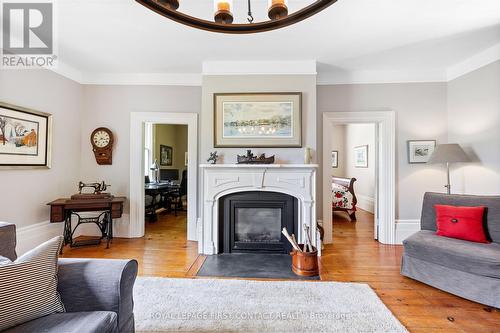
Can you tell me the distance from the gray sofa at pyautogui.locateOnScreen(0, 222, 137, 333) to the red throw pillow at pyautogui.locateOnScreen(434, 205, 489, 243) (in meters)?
2.97

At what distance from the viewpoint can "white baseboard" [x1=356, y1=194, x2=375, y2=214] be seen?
5.83m

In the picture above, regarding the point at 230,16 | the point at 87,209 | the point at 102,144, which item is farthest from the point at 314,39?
the point at 87,209

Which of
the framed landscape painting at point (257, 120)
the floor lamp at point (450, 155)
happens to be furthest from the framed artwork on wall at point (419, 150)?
the framed landscape painting at point (257, 120)

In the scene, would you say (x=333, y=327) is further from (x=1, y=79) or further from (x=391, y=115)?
(x=1, y=79)

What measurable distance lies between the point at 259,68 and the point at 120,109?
2.34 metres

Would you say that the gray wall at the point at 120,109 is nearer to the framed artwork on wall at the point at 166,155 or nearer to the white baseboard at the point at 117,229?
the white baseboard at the point at 117,229

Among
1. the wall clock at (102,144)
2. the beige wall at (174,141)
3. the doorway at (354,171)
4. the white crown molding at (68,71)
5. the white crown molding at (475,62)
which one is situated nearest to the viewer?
the white crown molding at (475,62)

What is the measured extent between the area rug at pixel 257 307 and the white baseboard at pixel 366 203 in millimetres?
4004

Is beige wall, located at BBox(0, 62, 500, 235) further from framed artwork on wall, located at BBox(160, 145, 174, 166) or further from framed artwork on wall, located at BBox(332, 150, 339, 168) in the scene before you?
framed artwork on wall, located at BBox(332, 150, 339, 168)

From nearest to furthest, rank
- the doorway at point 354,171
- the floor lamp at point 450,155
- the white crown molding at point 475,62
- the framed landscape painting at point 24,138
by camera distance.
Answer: the framed landscape painting at point 24,138 → the white crown molding at point 475,62 → the floor lamp at point 450,155 → the doorway at point 354,171

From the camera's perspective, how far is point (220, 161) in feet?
10.8

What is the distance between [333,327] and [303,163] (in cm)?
193

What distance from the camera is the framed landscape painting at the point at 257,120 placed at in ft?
10.6

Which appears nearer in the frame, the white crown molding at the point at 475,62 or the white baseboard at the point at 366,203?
the white crown molding at the point at 475,62
